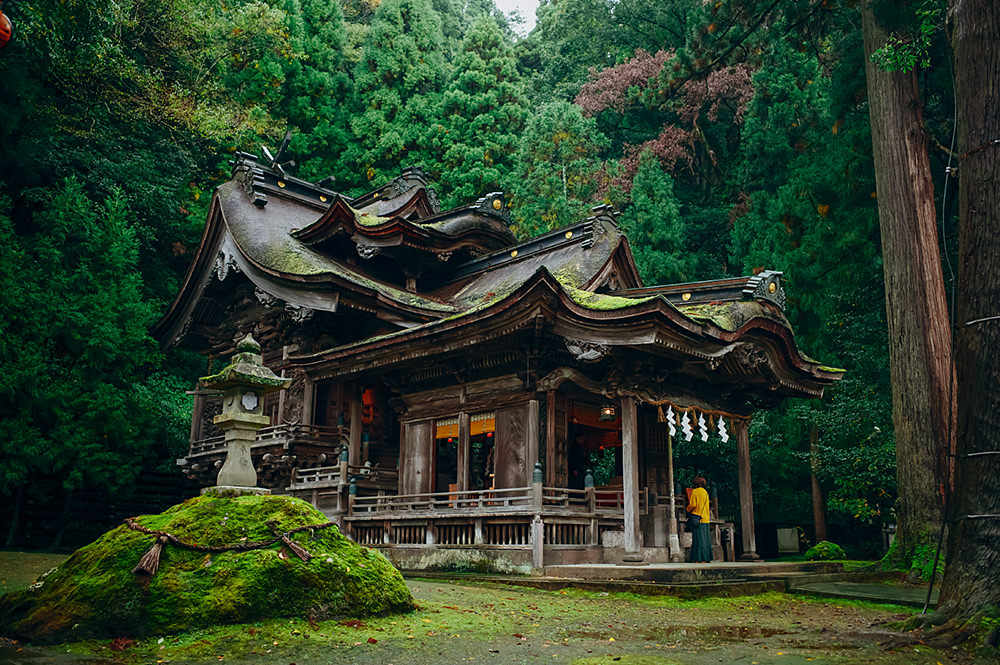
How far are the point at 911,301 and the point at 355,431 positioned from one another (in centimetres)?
1149

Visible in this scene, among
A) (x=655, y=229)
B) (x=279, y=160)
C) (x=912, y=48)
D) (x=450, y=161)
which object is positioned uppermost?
(x=450, y=161)

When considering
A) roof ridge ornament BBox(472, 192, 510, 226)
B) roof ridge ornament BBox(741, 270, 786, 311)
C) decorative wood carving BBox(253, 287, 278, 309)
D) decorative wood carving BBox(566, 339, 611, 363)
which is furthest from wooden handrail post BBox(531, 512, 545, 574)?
roof ridge ornament BBox(472, 192, 510, 226)

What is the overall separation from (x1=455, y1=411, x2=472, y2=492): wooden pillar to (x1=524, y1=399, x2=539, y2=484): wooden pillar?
156cm

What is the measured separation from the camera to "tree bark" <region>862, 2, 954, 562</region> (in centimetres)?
1216

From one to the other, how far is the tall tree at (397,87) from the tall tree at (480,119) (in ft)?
4.38

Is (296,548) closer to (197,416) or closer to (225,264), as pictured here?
(225,264)


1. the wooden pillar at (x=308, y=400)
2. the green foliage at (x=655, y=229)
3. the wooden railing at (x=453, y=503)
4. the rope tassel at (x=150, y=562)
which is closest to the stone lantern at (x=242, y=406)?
the rope tassel at (x=150, y=562)

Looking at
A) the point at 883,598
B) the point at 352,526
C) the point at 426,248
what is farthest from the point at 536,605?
the point at 426,248

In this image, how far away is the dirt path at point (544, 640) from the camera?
522 centimetres

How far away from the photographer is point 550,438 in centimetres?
1319

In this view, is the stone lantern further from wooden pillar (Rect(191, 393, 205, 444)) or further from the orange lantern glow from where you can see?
wooden pillar (Rect(191, 393, 205, 444))

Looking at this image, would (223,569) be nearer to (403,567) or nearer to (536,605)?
(536,605)

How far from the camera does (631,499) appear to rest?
1220 centimetres

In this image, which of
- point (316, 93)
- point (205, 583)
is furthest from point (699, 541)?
point (316, 93)
